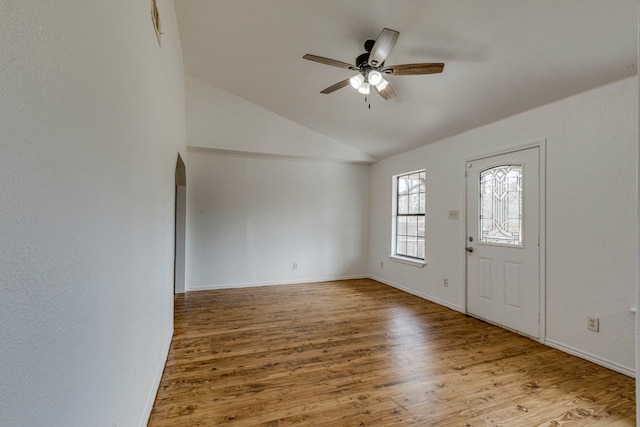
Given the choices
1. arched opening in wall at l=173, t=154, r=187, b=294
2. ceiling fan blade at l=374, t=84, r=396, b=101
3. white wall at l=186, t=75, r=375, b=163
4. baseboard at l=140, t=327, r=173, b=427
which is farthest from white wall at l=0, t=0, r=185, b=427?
arched opening in wall at l=173, t=154, r=187, b=294

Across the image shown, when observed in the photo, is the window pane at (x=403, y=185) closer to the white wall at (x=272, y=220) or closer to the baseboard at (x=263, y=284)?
the white wall at (x=272, y=220)

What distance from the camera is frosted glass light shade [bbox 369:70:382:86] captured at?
2611 millimetres

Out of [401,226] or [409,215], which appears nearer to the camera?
[409,215]

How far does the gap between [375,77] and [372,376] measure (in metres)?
2.54

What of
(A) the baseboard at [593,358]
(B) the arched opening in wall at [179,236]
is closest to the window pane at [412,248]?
(A) the baseboard at [593,358]

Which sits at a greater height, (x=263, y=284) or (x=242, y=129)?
(x=242, y=129)

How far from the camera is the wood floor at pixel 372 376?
193cm

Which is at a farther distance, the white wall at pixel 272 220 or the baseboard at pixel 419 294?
the white wall at pixel 272 220

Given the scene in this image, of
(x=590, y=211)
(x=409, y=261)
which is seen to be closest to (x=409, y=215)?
(x=409, y=261)

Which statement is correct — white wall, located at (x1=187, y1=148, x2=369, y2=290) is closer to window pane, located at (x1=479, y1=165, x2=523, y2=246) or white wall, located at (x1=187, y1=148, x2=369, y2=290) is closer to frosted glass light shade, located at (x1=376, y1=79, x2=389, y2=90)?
window pane, located at (x1=479, y1=165, x2=523, y2=246)

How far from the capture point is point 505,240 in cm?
351

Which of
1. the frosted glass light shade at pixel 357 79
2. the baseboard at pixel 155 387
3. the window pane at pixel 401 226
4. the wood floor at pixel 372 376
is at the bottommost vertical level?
the wood floor at pixel 372 376

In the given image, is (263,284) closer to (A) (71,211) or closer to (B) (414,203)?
(B) (414,203)

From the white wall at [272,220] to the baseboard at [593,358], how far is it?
12.0 ft
